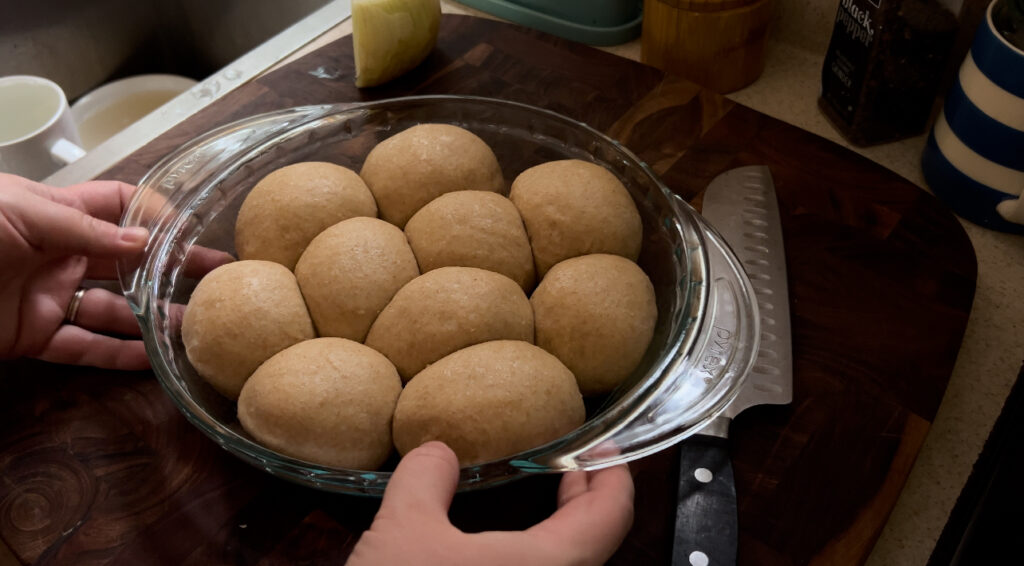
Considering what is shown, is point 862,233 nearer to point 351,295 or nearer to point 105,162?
point 351,295

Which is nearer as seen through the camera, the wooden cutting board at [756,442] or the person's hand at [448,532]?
the person's hand at [448,532]

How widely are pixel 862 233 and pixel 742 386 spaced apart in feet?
1.06

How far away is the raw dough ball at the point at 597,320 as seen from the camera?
0.73 m

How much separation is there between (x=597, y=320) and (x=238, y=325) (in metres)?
0.34

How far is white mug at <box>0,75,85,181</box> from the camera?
134cm

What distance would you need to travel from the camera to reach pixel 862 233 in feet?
3.11

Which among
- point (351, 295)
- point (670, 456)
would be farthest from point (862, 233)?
point (351, 295)

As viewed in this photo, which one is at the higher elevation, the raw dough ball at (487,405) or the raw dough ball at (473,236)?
the raw dough ball at (473,236)

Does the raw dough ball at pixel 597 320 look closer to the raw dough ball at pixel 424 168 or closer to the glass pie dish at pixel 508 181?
the glass pie dish at pixel 508 181

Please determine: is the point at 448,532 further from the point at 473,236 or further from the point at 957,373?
the point at 957,373

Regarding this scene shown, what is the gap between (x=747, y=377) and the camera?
0.74 metres

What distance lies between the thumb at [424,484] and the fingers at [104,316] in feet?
1.39

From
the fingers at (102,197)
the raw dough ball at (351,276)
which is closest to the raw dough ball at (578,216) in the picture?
the raw dough ball at (351,276)


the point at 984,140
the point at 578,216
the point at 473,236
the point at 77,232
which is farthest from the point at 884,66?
the point at 77,232
